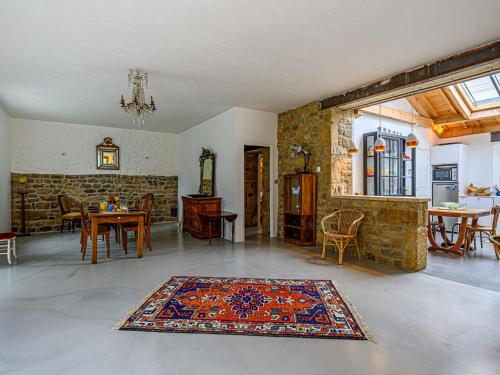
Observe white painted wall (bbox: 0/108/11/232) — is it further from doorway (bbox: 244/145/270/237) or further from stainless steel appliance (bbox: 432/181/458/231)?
stainless steel appliance (bbox: 432/181/458/231)

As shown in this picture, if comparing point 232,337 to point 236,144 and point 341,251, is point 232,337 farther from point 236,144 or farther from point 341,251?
point 236,144

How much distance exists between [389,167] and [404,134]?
1.37 metres

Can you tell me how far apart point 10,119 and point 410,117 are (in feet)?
32.6

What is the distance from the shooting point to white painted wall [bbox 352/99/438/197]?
19.4 ft

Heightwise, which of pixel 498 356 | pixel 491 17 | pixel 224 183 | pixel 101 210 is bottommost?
pixel 498 356

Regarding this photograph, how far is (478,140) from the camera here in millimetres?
7203

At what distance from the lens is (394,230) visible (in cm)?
425

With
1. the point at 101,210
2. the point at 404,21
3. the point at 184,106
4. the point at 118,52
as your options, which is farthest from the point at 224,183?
the point at 404,21

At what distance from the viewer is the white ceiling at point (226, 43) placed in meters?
2.60

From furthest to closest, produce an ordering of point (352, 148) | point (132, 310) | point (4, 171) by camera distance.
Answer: point (4, 171) → point (352, 148) → point (132, 310)

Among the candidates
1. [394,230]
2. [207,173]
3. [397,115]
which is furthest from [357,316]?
[397,115]

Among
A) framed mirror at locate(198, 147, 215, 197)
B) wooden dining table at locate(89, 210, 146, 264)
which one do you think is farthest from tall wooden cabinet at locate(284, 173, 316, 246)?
wooden dining table at locate(89, 210, 146, 264)

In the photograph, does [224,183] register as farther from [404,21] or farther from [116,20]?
[404,21]

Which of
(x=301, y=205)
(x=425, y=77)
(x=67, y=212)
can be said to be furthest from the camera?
(x=67, y=212)
